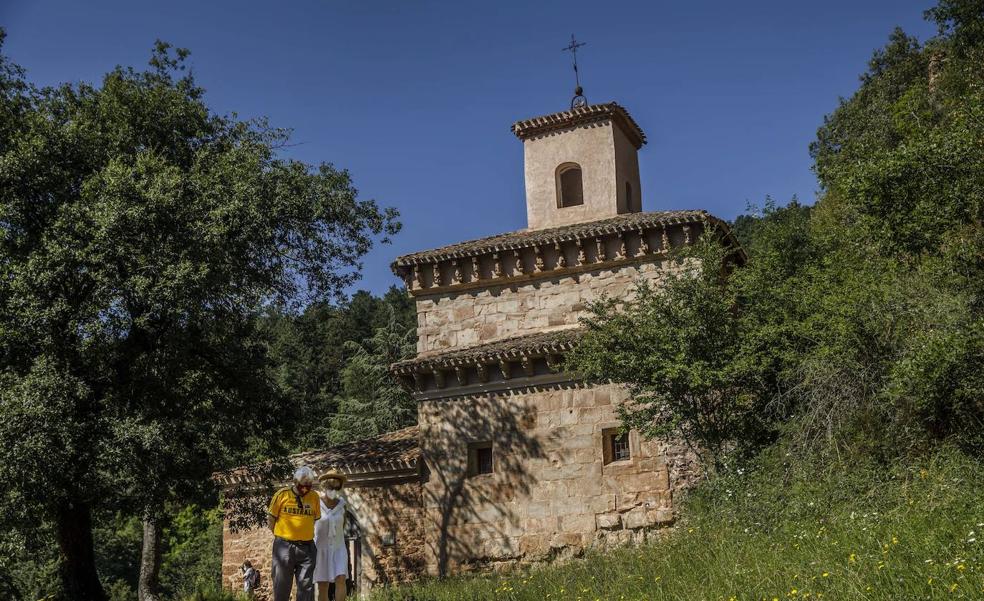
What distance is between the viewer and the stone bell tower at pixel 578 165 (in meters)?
23.1

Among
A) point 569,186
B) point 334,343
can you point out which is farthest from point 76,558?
point 334,343

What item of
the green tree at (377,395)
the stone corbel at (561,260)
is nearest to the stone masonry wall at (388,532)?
the stone corbel at (561,260)

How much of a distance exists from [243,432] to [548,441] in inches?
243

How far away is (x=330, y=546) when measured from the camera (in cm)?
1018

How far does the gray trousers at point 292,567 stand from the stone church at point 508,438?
28.2 feet

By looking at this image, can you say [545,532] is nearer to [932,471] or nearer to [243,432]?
[243,432]

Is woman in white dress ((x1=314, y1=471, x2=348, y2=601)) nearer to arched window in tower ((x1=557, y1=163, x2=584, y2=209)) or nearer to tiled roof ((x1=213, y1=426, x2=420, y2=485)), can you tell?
tiled roof ((x1=213, y1=426, x2=420, y2=485))

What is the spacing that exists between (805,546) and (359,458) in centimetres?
1176

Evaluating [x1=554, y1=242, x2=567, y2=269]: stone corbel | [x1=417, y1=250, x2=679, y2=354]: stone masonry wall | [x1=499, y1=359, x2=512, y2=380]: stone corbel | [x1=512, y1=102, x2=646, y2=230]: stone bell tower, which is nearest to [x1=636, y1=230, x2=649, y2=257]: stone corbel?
[x1=417, y1=250, x2=679, y2=354]: stone masonry wall

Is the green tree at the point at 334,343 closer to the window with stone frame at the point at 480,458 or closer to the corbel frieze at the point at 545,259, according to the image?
the corbel frieze at the point at 545,259

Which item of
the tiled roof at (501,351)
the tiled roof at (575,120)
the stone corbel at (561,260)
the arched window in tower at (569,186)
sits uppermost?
the tiled roof at (575,120)

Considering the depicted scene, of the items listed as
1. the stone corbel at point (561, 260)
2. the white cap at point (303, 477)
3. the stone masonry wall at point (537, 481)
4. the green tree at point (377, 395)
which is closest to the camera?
the white cap at point (303, 477)

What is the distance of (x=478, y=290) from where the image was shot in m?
21.4

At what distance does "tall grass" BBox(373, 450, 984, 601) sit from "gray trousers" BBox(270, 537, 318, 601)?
362 cm
